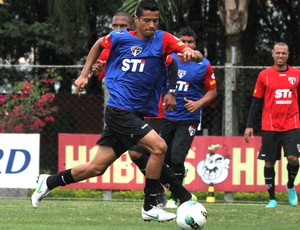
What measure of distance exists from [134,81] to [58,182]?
4.58ft

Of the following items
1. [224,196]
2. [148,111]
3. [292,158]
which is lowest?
[224,196]

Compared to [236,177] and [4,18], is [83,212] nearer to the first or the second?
[236,177]

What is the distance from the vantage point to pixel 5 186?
1400 cm

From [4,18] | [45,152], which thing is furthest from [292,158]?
[4,18]

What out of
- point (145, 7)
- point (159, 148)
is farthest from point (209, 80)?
point (159, 148)

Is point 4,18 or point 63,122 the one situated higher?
point 4,18

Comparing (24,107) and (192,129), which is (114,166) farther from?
(192,129)

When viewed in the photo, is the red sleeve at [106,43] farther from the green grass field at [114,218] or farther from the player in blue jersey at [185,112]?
the player in blue jersey at [185,112]

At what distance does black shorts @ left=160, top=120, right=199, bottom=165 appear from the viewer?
1112 centimetres

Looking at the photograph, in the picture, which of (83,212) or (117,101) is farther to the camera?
(83,212)

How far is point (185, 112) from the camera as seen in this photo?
36.8ft

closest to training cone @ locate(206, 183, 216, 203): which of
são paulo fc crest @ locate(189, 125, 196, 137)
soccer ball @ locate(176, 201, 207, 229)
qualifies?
são paulo fc crest @ locate(189, 125, 196, 137)

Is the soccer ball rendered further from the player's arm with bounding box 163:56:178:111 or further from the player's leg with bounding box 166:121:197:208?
the player's leg with bounding box 166:121:197:208

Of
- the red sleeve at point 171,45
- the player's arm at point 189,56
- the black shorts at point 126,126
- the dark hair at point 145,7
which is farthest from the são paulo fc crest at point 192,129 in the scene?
the player's arm at point 189,56
